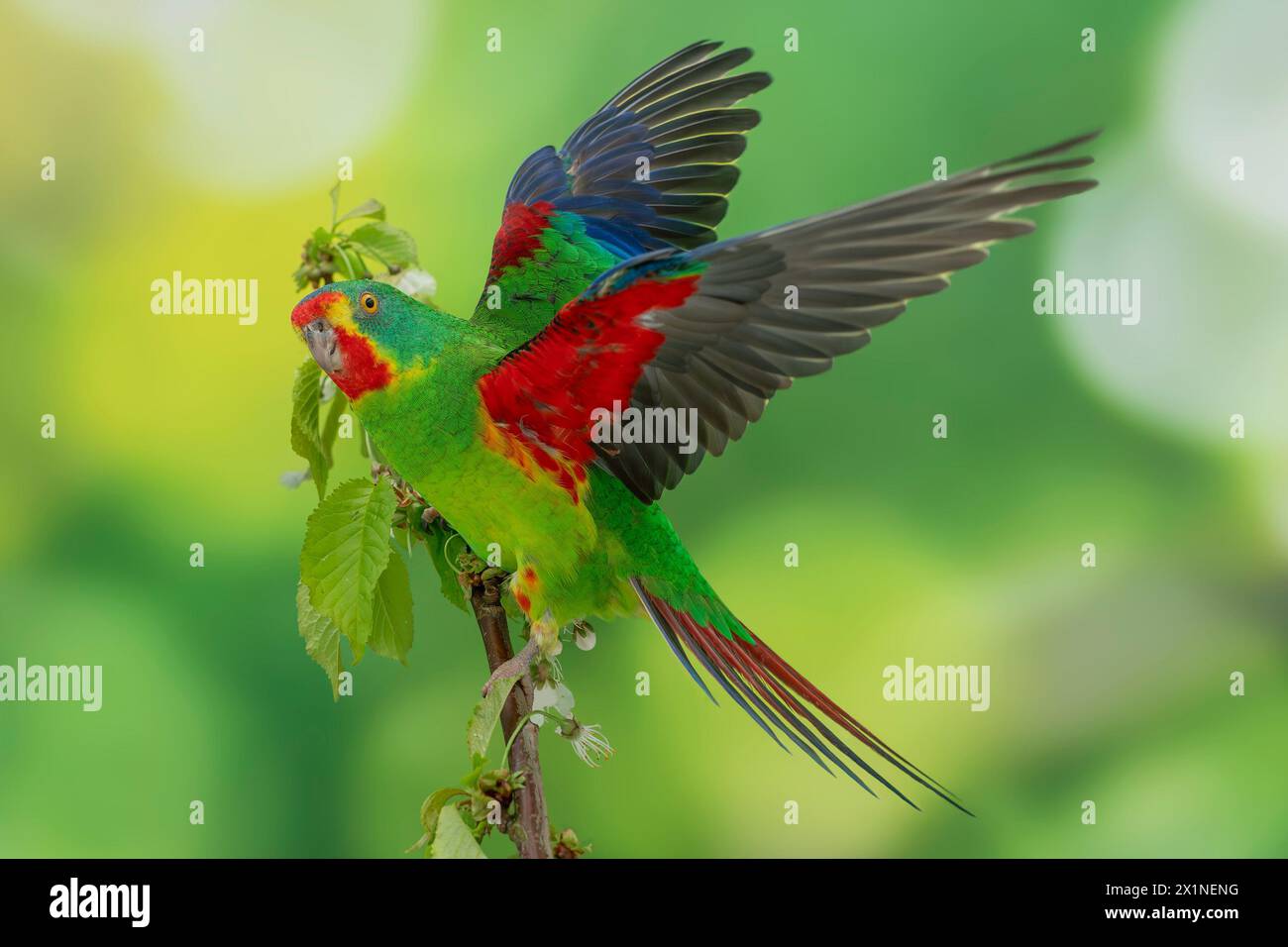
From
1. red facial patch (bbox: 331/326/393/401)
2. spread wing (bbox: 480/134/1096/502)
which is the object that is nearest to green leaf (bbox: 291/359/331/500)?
red facial patch (bbox: 331/326/393/401)

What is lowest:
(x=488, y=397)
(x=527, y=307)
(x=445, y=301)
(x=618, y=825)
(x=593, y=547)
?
(x=618, y=825)

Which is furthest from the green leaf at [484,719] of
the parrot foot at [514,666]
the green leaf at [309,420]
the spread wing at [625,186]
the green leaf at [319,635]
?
the spread wing at [625,186]

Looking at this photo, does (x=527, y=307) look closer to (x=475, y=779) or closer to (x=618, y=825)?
(x=475, y=779)

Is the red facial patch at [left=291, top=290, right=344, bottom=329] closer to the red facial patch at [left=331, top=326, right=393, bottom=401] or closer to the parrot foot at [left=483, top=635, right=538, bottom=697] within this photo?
the red facial patch at [left=331, top=326, right=393, bottom=401]

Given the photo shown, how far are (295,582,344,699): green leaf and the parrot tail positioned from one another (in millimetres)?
239

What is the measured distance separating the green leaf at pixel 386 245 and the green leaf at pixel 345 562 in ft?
0.72

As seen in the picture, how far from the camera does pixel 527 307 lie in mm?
1010

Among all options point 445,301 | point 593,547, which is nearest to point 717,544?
point 445,301

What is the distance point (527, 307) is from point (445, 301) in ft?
1.81

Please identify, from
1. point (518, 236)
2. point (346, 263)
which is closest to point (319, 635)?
point (346, 263)

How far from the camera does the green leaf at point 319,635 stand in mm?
843

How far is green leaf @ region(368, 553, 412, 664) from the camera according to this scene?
87 centimetres

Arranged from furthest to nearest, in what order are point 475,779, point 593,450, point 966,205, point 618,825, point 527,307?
point 618,825 → point 527,307 → point 593,450 → point 475,779 → point 966,205

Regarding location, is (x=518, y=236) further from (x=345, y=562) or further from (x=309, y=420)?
(x=345, y=562)
